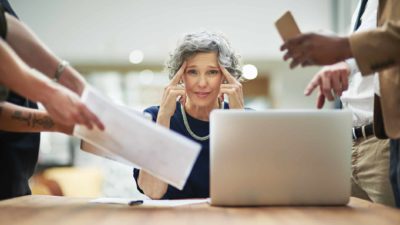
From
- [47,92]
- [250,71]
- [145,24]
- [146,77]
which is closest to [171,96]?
[47,92]

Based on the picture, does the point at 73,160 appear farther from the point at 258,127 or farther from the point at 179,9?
the point at 258,127

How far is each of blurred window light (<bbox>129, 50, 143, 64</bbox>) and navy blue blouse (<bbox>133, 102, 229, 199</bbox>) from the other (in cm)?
327

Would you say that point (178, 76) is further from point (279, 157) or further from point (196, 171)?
point (279, 157)

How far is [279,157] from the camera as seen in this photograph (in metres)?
Answer: 1.32

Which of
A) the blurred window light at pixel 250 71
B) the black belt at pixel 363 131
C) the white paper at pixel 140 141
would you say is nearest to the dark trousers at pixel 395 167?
the black belt at pixel 363 131

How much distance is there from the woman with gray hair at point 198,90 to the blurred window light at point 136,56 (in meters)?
3.19

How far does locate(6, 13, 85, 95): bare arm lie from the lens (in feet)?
4.48

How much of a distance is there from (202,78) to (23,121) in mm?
780

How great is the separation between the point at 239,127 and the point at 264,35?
13.2 feet

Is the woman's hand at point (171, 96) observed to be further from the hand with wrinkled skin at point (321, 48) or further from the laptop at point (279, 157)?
the hand with wrinkled skin at point (321, 48)

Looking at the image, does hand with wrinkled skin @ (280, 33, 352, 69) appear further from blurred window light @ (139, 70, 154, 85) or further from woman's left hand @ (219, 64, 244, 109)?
blurred window light @ (139, 70, 154, 85)

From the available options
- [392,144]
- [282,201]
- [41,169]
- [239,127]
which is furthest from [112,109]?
[41,169]

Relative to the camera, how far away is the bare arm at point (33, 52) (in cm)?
137

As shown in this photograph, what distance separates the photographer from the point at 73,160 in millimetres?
6332
